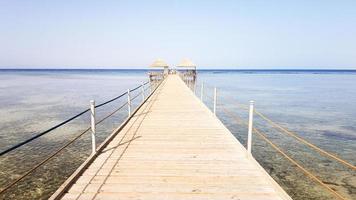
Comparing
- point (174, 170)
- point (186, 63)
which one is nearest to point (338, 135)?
point (174, 170)

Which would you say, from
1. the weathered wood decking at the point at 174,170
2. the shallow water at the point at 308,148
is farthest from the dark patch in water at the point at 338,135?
the weathered wood decking at the point at 174,170

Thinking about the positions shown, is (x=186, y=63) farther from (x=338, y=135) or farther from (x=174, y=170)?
(x=174, y=170)

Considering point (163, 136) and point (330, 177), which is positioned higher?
point (163, 136)

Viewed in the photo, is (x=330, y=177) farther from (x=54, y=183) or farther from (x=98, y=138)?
(x=98, y=138)

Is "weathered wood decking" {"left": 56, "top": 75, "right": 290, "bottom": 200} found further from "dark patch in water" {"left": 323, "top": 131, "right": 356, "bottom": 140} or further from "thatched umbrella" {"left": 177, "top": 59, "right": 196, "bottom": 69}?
"thatched umbrella" {"left": 177, "top": 59, "right": 196, "bottom": 69}

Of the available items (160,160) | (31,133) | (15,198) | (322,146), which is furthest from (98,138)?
(322,146)

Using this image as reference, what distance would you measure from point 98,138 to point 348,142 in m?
10.3

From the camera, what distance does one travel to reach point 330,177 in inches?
309

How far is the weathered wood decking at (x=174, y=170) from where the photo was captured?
3893 mm

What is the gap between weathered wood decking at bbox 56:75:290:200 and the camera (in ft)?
12.8

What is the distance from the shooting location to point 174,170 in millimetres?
4738

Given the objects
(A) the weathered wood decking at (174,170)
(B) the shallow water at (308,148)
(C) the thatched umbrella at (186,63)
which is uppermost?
(C) the thatched umbrella at (186,63)

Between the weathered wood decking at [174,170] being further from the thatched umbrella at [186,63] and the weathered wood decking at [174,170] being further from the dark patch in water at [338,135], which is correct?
the thatched umbrella at [186,63]

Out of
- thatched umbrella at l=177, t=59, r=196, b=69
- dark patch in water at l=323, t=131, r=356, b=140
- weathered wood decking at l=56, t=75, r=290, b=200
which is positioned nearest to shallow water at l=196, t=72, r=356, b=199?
dark patch in water at l=323, t=131, r=356, b=140
